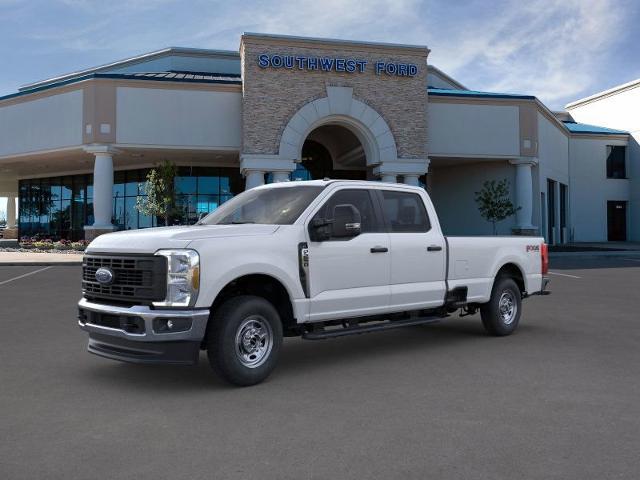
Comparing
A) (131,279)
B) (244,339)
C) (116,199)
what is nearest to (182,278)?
(131,279)

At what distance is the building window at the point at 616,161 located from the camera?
4634 cm

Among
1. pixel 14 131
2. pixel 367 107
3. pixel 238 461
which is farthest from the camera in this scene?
pixel 14 131

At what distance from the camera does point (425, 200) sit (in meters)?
8.27

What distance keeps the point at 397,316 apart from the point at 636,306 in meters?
6.75

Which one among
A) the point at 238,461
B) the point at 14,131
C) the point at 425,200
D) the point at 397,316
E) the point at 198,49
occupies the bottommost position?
the point at 238,461

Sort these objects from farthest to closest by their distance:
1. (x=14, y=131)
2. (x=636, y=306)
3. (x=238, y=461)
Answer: (x=14, y=131), (x=636, y=306), (x=238, y=461)

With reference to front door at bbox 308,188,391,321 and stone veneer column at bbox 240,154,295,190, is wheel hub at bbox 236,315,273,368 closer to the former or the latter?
front door at bbox 308,188,391,321

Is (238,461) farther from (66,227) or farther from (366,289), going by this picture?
(66,227)

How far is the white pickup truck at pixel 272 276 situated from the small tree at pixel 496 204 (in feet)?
81.6

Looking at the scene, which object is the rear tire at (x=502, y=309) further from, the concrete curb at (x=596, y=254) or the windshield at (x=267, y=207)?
the concrete curb at (x=596, y=254)

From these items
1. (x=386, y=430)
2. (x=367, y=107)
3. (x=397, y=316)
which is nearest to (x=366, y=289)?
(x=397, y=316)

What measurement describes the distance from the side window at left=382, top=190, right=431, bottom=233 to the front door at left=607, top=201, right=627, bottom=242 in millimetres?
43704

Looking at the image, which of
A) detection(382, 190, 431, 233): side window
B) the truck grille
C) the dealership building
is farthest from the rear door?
the dealership building

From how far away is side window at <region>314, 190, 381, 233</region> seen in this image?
283 inches
